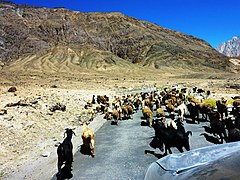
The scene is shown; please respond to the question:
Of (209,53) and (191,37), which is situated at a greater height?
(191,37)

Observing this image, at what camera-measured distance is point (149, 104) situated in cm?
2347

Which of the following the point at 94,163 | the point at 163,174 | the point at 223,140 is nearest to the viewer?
the point at 163,174

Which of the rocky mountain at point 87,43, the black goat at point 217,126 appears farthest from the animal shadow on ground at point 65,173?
the rocky mountain at point 87,43

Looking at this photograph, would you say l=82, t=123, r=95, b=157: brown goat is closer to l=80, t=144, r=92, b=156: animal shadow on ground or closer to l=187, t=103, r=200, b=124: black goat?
A: l=80, t=144, r=92, b=156: animal shadow on ground

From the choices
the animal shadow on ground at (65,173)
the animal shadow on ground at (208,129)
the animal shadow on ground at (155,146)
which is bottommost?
the animal shadow on ground at (65,173)

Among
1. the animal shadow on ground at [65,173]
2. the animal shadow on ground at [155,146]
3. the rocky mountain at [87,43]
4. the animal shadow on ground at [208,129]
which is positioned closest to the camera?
the animal shadow on ground at [65,173]

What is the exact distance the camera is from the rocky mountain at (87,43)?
119144 millimetres

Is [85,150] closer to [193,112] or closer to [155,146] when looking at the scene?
[155,146]

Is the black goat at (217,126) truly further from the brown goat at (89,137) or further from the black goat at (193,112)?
the brown goat at (89,137)

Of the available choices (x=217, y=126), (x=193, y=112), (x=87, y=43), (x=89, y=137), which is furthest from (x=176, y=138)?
(x=87, y=43)

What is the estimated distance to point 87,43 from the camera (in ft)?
447

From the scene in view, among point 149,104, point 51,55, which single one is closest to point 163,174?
point 149,104

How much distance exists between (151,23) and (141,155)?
163 m

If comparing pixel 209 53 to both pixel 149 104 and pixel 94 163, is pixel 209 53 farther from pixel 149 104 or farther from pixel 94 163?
pixel 94 163
